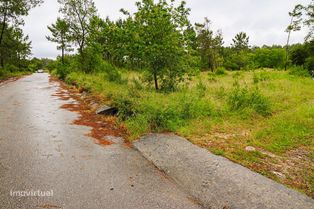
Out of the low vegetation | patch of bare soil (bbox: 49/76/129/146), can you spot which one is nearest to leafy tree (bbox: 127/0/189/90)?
the low vegetation

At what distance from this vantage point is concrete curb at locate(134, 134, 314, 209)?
2.64 metres

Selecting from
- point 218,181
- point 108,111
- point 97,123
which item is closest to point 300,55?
point 108,111

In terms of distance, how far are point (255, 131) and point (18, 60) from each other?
152ft

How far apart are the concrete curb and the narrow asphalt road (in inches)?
7.8

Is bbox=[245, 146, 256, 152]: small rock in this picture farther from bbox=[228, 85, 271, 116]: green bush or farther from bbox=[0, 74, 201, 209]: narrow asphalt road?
bbox=[228, 85, 271, 116]: green bush

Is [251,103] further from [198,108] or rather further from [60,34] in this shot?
[60,34]

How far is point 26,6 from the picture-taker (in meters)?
21.8

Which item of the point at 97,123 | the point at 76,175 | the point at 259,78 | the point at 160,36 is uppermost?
the point at 160,36

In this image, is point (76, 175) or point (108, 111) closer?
point (76, 175)

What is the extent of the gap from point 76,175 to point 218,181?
2.12m

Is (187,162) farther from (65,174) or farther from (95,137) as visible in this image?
(95,137)

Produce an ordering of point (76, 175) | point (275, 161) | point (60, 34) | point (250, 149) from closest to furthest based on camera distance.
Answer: point (76, 175), point (275, 161), point (250, 149), point (60, 34)

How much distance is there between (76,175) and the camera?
3.28 m

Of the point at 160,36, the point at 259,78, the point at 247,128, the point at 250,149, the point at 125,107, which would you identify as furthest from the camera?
the point at 259,78
